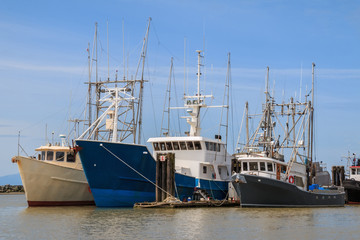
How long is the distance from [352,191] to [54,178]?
82.2ft

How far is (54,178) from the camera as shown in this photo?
1382 inches

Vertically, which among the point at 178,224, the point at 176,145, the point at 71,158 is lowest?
the point at 178,224

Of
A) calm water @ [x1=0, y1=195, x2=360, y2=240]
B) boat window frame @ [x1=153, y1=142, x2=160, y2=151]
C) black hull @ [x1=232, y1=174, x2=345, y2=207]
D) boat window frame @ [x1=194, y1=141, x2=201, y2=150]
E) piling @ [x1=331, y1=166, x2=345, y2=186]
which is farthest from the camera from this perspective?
piling @ [x1=331, y1=166, x2=345, y2=186]

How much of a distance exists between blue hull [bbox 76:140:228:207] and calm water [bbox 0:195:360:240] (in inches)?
49.0

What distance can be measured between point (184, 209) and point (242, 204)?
12.9ft

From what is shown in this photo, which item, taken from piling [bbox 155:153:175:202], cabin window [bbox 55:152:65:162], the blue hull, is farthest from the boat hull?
piling [bbox 155:153:175:202]

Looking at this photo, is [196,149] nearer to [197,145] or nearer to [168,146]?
[197,145]

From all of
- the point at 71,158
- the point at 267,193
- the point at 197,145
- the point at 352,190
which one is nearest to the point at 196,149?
the point at 197,145

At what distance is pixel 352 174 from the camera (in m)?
52.0

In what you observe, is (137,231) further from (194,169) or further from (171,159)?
(194,169)

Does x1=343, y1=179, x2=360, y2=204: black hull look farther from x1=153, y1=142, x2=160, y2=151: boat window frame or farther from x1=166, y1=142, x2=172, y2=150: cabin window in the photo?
x1=153, y1=142, x2=160, y2=151: boat window frame

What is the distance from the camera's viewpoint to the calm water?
21.5 metres

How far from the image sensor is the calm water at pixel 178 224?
2147 cm

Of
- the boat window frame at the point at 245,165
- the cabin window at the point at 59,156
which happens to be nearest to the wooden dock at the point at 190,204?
the boat window frame at the point at 245,165
